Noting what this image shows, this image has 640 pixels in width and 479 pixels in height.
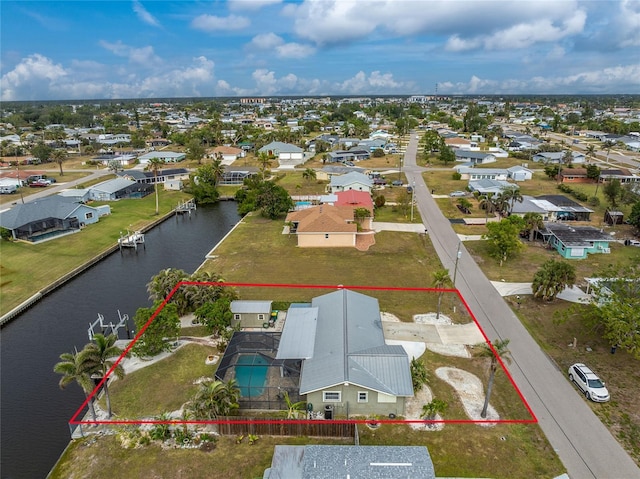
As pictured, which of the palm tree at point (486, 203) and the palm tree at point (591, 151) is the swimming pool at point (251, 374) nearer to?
the palm tree at point (486, 203)

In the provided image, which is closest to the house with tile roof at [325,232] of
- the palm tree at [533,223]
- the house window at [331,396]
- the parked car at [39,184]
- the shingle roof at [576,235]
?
the palm tree at [533,223]

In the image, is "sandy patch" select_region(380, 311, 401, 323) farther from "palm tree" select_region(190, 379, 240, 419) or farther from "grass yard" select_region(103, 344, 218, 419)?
"palm tree" select_region(190, 379, 240, 419)

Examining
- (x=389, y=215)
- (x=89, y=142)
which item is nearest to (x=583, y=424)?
(x=389, y=215)

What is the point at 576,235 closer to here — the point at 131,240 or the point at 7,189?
the point at 131,240

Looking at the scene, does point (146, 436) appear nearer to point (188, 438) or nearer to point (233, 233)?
point (188, 438)

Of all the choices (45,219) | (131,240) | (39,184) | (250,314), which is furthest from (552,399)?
(39,184)

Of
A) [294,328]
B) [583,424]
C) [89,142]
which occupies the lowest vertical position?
[583,424]
